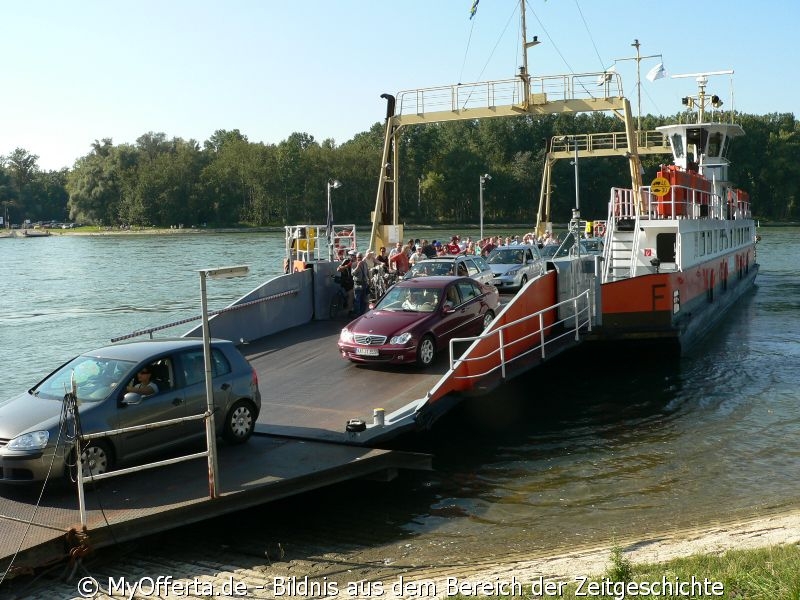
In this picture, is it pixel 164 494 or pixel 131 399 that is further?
pixel 131 399

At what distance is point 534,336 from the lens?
53.4 ft

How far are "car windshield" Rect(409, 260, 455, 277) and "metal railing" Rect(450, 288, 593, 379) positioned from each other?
4.16m

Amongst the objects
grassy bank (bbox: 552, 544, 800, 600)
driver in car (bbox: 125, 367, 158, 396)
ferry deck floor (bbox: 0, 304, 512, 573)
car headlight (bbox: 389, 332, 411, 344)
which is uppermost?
driver in car (bbox: 125, 367, 158, 396)

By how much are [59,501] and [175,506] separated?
1.29 m

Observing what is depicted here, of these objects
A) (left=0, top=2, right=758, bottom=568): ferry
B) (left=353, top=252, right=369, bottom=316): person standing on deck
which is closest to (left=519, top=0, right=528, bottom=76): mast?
(left=0, top=2, right=758, bottom=568): ferry

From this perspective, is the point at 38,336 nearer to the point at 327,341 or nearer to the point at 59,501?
the point at 327,341

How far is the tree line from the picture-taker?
337 ft

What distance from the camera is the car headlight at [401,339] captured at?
48.1 ft

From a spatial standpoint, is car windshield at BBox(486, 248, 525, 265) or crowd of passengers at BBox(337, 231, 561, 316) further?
car windshield at BBox(486, 248, 525, 265)

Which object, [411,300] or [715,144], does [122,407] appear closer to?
[411,300]

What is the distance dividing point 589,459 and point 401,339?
369 centimetres

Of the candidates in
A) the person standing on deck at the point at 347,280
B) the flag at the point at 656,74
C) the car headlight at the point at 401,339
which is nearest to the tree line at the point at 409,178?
the flag at the point at 656,74

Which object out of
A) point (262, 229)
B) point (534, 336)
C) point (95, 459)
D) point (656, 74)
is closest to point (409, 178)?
point (262, 229)

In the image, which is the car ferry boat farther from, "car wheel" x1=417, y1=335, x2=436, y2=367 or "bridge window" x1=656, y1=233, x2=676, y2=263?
"car wheel" x1=417, y1=335, x2=436, y2=367
